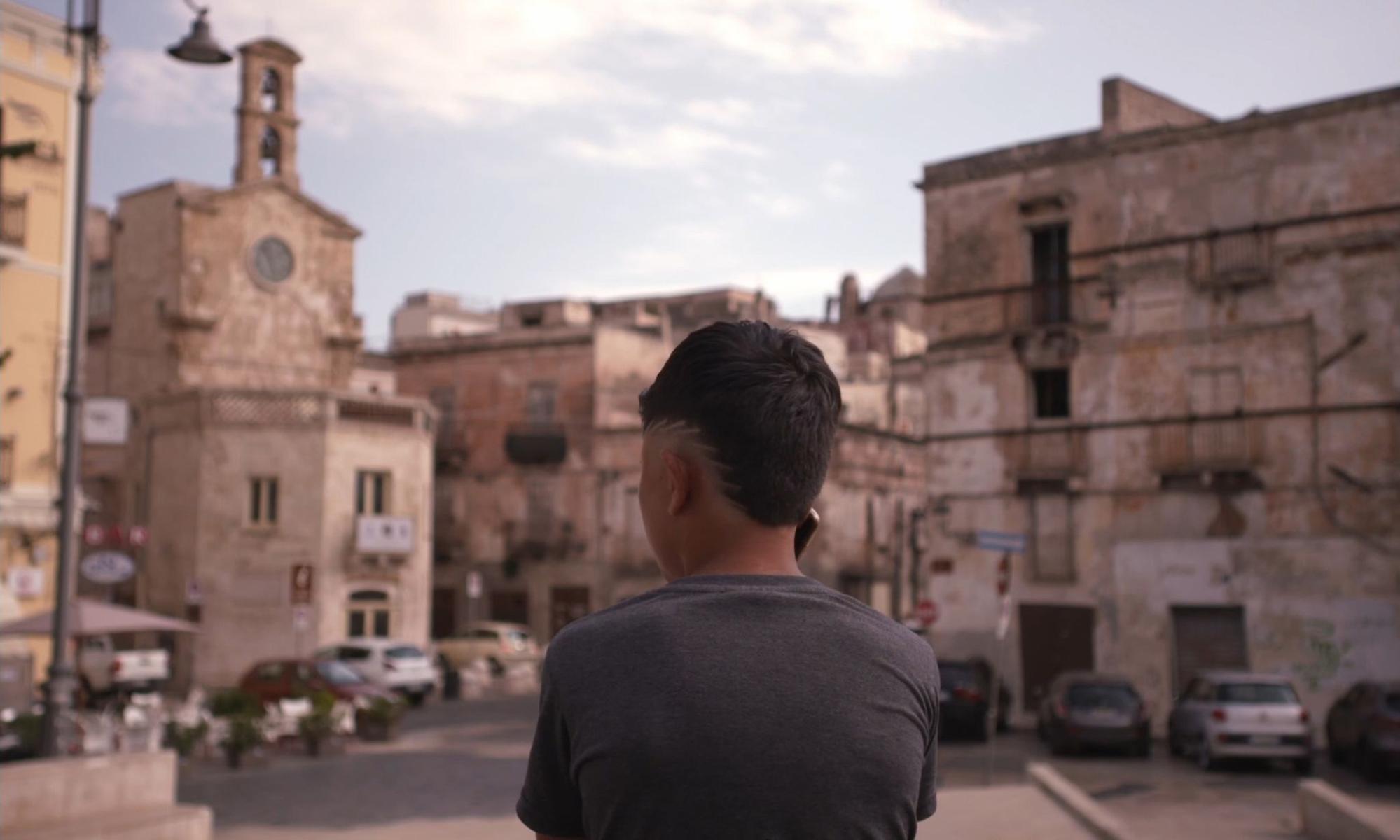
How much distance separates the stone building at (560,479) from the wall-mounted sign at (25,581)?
68.4 feet

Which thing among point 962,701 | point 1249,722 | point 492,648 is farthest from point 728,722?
point 492,648

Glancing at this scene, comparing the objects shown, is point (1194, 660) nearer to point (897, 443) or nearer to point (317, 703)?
point (317, 703)

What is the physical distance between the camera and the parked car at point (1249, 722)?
2214cm

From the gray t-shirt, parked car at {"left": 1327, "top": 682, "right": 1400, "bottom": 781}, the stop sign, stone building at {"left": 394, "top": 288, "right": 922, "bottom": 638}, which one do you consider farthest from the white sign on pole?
the gray t-shirt

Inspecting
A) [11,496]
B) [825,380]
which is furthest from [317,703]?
[825,380]

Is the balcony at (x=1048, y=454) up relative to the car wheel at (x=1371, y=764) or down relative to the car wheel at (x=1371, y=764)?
up

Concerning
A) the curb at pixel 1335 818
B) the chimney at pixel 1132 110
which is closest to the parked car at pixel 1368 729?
the curb at pixel 1335 818

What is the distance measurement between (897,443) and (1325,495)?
2725 centimetres

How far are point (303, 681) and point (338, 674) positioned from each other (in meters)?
1.11

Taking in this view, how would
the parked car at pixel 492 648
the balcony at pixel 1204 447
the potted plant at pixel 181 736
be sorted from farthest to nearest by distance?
the parked car at pixel 492 648 < the balcony at pixel 1204 447 < the potted plant at pixel 181 736

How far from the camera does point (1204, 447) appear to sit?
29.4 meters

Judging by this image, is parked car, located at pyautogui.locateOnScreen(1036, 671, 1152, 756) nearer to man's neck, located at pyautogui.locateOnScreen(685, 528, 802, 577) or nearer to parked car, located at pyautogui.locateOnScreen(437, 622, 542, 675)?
parked car, located at pyautogui.locateOnScreen(437, 622, 542, 675)

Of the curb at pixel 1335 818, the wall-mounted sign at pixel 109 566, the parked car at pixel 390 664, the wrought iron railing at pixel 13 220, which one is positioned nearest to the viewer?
the curb at pixel 1335 818

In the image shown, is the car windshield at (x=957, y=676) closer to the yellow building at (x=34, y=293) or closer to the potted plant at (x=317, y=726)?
the potted plant at (x=317, y=726)
